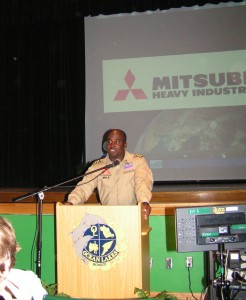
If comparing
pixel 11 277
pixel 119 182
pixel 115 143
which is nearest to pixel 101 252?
pixel 119 182

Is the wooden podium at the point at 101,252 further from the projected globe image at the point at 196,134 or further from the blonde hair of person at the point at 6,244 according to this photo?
the projected globe image at the point at 196,134

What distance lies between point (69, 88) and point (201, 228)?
148 inches

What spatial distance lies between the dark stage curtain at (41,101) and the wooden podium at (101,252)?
2.99 metres

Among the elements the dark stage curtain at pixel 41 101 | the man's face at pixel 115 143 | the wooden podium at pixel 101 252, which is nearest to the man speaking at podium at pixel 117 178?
the man's face at pixel 115 143

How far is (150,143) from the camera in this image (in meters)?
4.96

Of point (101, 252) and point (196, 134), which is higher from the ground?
point (196, 134)

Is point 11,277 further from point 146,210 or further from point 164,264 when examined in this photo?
point 164,264

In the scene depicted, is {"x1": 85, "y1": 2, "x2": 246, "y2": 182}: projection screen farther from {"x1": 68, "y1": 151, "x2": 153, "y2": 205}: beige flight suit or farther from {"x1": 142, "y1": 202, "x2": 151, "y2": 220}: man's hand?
{"x1": 142, "y1": 202, "x2": 151, "y2": 220}: man's hand

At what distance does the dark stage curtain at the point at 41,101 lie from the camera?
5.57 metres

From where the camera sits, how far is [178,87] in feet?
15.8

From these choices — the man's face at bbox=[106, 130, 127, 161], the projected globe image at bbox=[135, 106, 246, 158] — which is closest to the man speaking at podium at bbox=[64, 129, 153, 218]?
the man's face at bbox=[106, 130, 127, 161]

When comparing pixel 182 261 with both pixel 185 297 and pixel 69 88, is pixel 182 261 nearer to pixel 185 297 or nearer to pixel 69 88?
pixel 185 297

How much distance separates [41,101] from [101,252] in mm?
3716

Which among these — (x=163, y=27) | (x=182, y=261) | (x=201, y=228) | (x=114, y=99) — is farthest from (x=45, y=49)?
(x=201, y=228)
